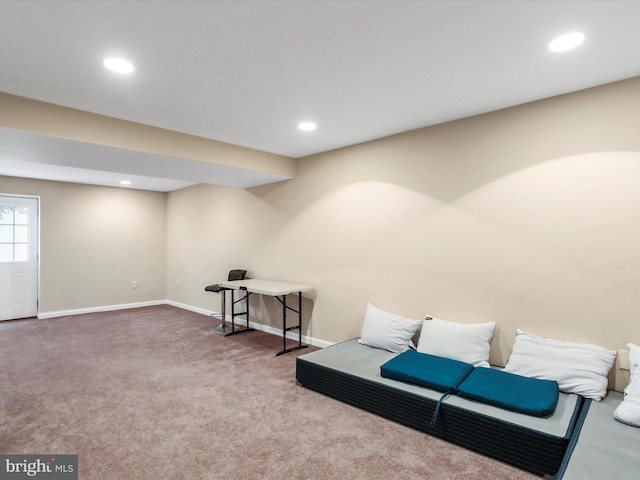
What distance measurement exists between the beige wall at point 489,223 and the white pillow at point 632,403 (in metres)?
0.26

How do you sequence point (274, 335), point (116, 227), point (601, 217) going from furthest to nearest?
point (116, 227)
point (274, 335)
point (601, 217)

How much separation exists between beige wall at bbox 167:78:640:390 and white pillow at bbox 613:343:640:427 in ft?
0.85

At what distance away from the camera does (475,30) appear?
1.86m

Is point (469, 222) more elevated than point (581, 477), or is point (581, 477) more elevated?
point (469, 222)

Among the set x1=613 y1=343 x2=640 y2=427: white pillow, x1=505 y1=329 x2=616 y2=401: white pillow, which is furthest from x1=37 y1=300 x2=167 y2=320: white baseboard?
x1=613 y1=343 x2=640 y2=427: white pillow

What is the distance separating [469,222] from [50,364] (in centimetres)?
456

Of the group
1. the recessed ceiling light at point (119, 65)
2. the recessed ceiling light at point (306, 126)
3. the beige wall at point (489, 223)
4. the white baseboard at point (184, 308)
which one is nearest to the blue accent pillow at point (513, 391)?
the beige wall at point (489, 223)

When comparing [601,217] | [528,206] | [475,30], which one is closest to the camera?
[475,30]

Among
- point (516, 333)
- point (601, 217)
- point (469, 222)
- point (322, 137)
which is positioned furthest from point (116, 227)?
point (601, 217)

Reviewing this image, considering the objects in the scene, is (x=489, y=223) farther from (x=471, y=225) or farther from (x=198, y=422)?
(x=198, y=422)

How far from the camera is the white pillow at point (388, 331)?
132 inches

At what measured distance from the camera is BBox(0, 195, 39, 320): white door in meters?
5.64

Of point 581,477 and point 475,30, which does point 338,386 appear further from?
point 475,30

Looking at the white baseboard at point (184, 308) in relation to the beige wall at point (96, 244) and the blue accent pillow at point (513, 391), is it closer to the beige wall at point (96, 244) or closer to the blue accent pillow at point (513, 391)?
the beige wall at point (96, 244)
